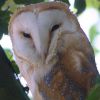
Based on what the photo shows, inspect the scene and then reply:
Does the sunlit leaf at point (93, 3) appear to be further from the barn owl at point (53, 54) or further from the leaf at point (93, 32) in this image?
the barn owl at point (53, 54)

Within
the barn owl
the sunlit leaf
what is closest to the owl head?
the barn owl

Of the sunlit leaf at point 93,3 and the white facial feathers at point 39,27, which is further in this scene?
the sunlit leaf at point 93,3

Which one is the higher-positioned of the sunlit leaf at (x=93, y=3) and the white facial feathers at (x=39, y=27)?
the white facial feathers at (x=39, y=27)

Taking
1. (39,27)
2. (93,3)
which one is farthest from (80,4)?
(39,27)

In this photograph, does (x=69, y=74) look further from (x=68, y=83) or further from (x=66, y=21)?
(x=66, y=21)

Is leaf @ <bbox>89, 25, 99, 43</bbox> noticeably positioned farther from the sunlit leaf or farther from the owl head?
the owl head

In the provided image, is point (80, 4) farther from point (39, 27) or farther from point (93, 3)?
point (39, 27)

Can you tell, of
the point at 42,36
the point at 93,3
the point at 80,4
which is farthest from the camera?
the point at 93,3

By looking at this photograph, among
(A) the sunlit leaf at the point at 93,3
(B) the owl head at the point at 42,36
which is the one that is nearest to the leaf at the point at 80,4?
(A) the sunlit leaf at the point at 93,3

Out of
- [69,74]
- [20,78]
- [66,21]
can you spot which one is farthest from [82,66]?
[20,78]
